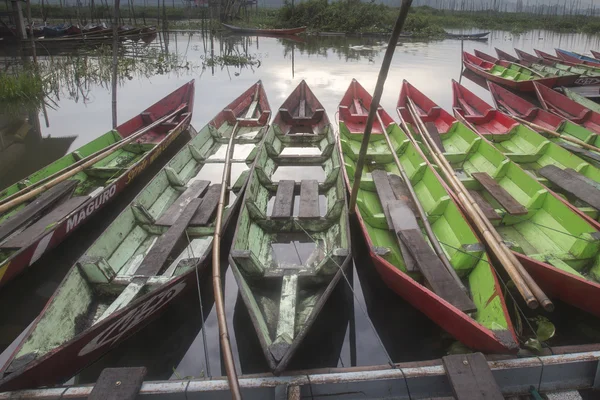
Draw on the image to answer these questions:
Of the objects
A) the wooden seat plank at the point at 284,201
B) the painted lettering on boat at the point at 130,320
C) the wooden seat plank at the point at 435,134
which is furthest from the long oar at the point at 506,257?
the painted lettering on boat at the point at 130,320

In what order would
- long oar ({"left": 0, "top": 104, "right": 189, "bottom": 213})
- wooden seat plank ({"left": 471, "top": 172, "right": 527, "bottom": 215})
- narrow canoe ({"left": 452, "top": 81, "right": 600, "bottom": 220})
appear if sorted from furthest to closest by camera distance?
1. narrow canoe ({"left": 452, "top": 81, "right": 600, "bottom": 220})
2. wooden seat plank ({"left": 471, "top": 172, "right": 527, "bottom": 215})
3. long oar ({"left": 0, "top": 104, "right": 189, "bottom": 213})

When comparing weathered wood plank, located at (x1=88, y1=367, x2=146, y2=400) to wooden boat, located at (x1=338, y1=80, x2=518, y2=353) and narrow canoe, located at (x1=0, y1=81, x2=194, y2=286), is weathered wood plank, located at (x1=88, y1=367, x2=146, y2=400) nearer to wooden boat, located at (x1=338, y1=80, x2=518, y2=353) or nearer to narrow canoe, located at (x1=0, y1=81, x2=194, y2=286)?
narrow canoe, located at (x1=0, y1=81, x2=194, y2=286)

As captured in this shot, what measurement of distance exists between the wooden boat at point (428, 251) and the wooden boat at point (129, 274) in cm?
222

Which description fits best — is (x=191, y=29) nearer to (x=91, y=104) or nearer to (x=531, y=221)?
(x=91, y=104)

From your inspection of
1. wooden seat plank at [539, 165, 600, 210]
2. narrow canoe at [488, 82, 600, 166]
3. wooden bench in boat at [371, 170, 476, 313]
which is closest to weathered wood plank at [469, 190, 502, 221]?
wooden bench in boat at [371, 170, 476, 313]

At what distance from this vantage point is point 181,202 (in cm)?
605

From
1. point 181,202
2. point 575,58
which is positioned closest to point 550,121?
point 181,202

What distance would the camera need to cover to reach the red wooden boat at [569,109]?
8.97 meters

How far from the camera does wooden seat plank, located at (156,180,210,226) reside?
5.54m

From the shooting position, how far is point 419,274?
445 centimetres

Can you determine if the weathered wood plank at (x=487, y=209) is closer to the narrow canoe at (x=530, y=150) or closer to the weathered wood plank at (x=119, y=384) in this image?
the narrow canoe at (x=530, y=150)

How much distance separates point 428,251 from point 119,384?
11.4 feet

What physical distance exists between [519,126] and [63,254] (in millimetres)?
9151

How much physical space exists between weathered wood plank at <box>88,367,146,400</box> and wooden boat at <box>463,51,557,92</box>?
14.0 metres
